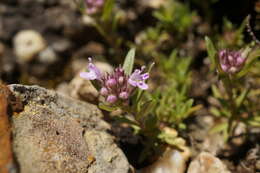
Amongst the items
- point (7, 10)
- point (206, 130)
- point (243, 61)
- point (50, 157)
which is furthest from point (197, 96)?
point (7, 10)

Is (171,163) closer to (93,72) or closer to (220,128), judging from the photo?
(220,128)

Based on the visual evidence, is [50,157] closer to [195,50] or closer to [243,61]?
[243,61]

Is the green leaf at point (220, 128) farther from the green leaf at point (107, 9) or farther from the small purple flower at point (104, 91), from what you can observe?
the green leaf at point (107, 9)

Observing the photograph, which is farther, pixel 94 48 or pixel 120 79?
pixel 94 48

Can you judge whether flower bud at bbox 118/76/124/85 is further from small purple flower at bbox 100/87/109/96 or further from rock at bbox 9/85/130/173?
rock at bbox 9/85/130/173

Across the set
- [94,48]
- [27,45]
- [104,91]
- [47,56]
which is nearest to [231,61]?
[104,91]

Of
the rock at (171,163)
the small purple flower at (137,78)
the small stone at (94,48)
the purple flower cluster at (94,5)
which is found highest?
the purple flower cluster at (94,5)

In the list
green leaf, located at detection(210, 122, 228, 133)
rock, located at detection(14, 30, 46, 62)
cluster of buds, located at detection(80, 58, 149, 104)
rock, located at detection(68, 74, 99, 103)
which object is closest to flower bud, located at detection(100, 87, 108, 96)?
cluster of buds, located at detection(80, 58, 149, 104)

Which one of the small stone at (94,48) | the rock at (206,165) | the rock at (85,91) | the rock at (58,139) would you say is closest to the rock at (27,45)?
the small stone at (94,48)
